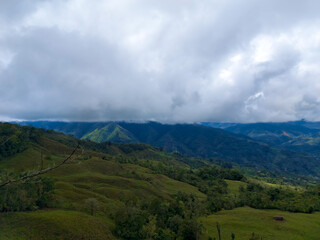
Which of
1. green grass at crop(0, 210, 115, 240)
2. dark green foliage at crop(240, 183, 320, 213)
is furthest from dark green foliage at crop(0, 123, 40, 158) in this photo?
dark green foliage at crop(240, 183, 320, 213)

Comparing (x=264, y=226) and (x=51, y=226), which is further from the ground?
(x=51, y=226)

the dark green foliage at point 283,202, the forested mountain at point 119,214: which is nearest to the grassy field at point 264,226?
the forested mountain at point 119,214

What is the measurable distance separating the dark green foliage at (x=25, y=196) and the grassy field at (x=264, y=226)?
57470mm

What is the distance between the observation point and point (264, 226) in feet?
235

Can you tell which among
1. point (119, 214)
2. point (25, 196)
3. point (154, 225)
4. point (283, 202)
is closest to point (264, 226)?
point (283, 202)

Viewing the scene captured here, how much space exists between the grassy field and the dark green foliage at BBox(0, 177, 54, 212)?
57.5 m

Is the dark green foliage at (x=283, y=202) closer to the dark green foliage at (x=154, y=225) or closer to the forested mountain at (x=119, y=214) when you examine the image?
the forested mountain at (x=119, y=214)

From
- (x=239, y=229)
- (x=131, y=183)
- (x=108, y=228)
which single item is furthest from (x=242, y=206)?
(x=108, y=228)

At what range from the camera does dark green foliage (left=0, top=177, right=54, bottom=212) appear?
5894 cm

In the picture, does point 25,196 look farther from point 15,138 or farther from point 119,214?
point 15,138

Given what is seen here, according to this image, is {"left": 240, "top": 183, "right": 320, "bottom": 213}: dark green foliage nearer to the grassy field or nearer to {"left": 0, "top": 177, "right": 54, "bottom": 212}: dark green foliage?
the grassy field

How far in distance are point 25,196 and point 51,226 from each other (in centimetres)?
1737

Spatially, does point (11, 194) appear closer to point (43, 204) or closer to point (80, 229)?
point (43, 204)

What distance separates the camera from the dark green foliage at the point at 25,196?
58938mm
